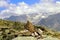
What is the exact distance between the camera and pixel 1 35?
155ft

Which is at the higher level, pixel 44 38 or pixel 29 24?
pixel 29 24

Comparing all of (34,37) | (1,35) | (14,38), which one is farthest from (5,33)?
(34,37)

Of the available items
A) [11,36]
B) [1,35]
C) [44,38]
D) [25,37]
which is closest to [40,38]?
[44,38]

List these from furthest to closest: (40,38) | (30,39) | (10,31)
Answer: (10,31)
(40,38)
(30,39)

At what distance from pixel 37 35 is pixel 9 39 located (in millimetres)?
7440

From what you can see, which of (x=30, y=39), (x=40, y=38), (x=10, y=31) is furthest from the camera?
(x=10, y=31)

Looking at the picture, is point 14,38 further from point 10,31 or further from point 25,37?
point 10,31

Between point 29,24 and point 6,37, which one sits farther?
point 29,24

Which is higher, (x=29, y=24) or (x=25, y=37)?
(x=29, y=24)

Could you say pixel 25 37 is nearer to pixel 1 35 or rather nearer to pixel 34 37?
pixel 34 37

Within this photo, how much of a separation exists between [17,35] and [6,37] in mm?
2885

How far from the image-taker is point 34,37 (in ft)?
148

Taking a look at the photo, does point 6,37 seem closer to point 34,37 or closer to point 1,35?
point 1,35

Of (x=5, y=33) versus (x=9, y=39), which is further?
(x=5, y=33)
